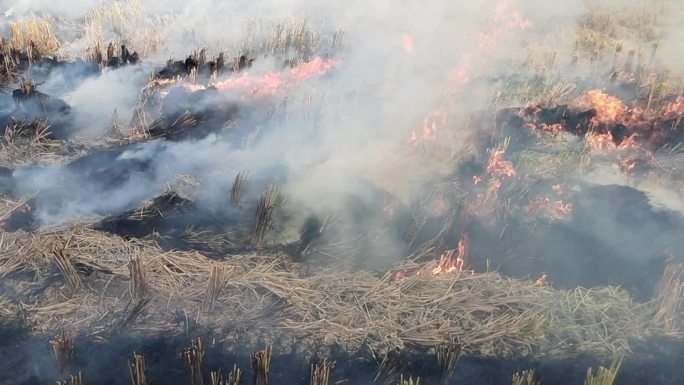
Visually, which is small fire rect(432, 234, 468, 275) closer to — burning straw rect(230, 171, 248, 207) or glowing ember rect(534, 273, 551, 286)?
glowing ember rect(534, 273, 551, 286)

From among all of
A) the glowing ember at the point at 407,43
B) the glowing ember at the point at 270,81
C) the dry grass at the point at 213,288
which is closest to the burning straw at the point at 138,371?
the dry grass at the point at 213,288

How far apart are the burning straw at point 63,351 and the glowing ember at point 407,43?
24.1ft

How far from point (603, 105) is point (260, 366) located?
258 inches

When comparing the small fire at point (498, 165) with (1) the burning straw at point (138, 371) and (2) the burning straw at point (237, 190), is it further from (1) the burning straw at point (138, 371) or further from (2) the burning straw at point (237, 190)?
(1) the burning straw at point (138, 371)

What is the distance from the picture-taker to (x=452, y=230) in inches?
218

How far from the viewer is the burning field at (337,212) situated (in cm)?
423

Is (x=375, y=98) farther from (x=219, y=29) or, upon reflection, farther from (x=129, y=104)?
(x=219, y=29)

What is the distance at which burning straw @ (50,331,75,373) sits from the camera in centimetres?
382

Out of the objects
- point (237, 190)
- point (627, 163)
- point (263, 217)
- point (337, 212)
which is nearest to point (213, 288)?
point (263, 217)

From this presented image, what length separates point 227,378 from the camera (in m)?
3.95

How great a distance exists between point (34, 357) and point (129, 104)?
4364 millimetres

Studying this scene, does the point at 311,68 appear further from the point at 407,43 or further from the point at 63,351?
the point at 63,351

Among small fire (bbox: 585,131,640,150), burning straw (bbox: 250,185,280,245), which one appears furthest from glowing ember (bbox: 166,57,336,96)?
small fire (bbox: 585,131,640,150)

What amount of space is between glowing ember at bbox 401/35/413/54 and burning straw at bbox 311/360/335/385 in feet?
22.3
